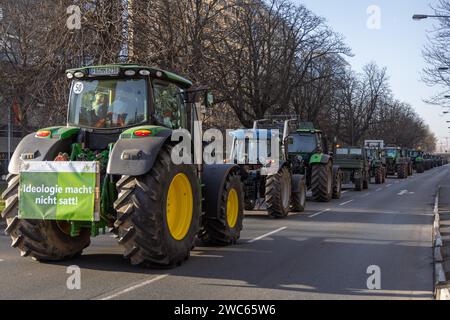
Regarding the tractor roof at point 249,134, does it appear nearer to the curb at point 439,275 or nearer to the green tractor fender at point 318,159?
the green tractor fender at point 318,159

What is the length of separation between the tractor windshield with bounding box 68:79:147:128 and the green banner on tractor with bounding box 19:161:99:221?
126 cm

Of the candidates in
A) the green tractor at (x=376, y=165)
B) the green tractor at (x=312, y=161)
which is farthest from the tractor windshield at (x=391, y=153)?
Result: the green tractor at (x=312, y=161)

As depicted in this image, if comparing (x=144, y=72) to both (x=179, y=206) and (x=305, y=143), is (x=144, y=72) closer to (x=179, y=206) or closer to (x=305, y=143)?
(x=179, y=206)

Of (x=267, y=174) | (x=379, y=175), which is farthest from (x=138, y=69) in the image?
(x=379, y=175)

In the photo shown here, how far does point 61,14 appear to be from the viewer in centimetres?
1673

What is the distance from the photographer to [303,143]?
829 inches

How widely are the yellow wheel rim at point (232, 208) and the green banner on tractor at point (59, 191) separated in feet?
12.5

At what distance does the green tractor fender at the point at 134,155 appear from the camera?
24.6 feet

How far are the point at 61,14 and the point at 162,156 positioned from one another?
35.1 ft

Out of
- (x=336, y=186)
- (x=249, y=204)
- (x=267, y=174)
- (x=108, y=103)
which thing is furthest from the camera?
(x=336, y=186)

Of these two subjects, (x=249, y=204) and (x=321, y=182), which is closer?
Result: (x=249, y=204)

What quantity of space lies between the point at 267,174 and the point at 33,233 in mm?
8540
